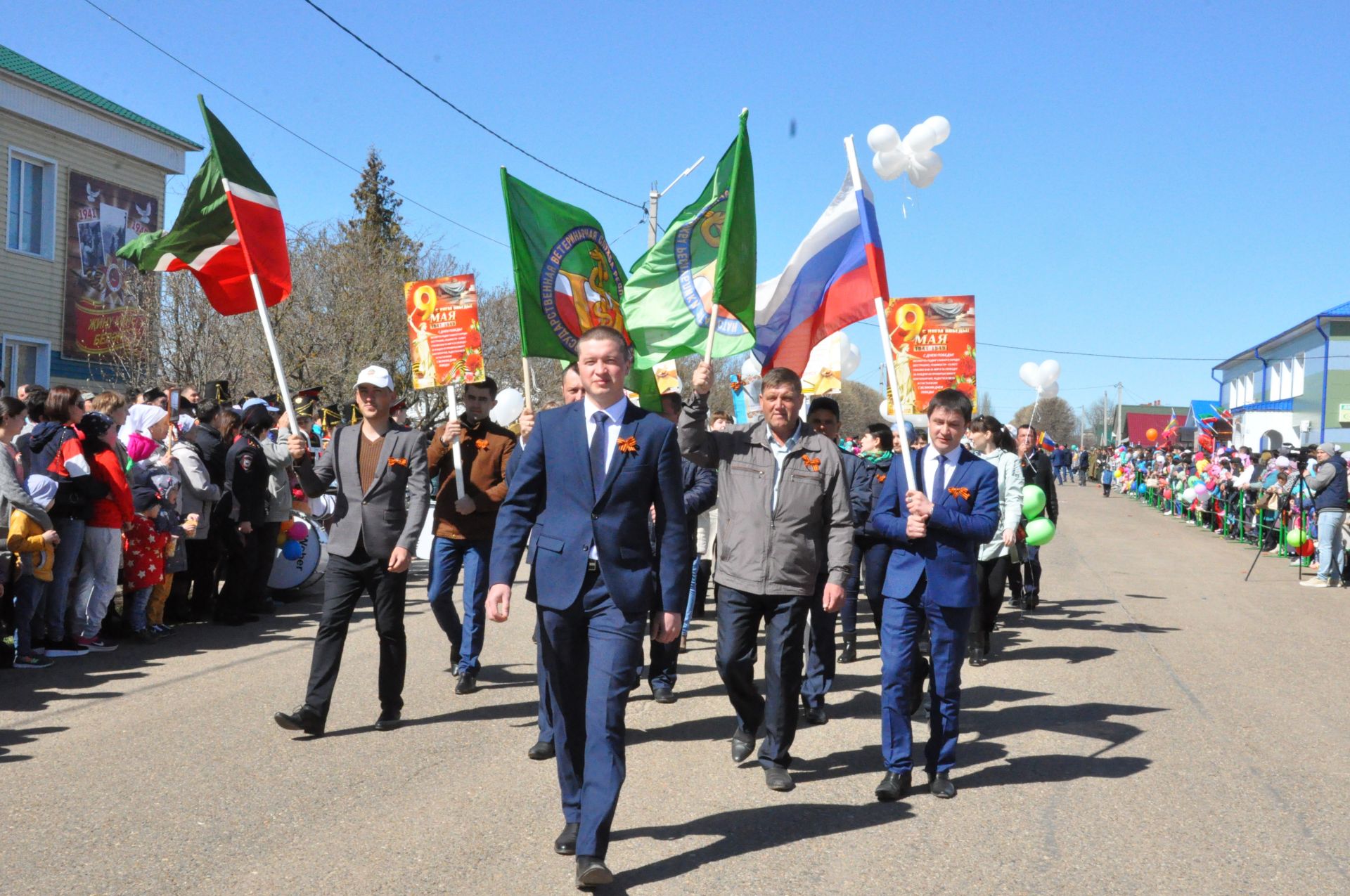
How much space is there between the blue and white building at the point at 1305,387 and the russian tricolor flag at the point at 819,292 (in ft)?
115

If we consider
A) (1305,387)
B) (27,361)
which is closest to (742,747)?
(27,361)

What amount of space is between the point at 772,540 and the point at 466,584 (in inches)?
109

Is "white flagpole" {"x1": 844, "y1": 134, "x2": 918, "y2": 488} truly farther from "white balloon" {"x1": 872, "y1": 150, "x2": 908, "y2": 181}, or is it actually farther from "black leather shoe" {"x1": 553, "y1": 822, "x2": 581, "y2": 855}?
"black leather shoe" {"x1": 553, "y1": 822, "x2": 581, "y2": 855}

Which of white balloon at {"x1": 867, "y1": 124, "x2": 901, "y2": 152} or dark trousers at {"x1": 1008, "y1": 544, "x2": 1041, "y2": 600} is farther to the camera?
dark trousers at {"x1": 1008, "y1": 544, "x2": 1041, "y2": 600}

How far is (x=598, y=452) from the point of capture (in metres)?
4.96

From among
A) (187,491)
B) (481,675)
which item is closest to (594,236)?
(481,675)

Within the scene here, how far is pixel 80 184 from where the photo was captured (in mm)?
24609

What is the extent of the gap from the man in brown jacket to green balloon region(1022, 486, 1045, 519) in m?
5.87

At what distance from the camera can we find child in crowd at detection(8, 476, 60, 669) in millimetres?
8508

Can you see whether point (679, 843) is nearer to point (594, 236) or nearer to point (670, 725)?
point (670, 725)

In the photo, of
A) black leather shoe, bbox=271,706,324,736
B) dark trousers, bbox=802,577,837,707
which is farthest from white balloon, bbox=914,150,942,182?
black leather shoe, bbox=271,706,324,736

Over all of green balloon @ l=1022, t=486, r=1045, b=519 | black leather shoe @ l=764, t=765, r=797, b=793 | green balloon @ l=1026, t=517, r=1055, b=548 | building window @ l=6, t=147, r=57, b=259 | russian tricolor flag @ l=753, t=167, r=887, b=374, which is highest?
building window @ l=6, t=147, r=57, b=259

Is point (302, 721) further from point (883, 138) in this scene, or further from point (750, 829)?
point (883, 138)

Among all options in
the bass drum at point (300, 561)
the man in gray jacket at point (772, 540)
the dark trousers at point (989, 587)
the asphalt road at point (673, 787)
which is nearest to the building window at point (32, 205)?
the bass drum at point (300, 561)
